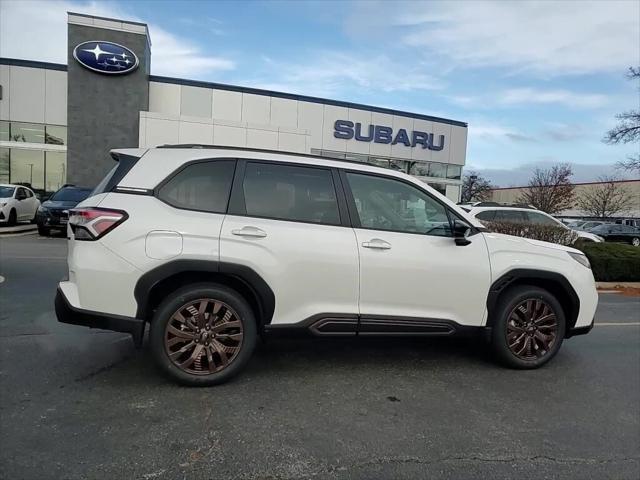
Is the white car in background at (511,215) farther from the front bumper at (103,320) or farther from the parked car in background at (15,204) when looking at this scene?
the parked car in background at (15,204)

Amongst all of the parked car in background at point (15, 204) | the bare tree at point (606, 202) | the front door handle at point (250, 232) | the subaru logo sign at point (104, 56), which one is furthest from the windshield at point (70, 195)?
the bare tree at point (606, 202)

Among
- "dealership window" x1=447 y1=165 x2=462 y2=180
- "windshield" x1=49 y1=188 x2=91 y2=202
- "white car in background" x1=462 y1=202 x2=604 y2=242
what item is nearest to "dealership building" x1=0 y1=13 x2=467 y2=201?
"windshield" x1=49 y1=188 x2=91 y2=202

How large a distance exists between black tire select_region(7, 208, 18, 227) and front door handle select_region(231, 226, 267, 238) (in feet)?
56.1

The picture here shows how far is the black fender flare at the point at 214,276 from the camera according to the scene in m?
3.76

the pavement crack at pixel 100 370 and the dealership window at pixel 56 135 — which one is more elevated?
the dealership window at pixel 56 135

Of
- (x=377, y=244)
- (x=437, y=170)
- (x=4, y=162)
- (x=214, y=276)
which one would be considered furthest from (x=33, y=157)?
(x=377, y=244)

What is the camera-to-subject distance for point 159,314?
3816 millimetres

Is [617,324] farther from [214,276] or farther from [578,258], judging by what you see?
[214,276]

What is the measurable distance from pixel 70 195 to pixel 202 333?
15.3 metres

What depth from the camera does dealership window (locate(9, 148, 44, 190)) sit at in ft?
84.5

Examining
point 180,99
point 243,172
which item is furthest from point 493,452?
point 180,99

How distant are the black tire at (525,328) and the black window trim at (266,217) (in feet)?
5.50

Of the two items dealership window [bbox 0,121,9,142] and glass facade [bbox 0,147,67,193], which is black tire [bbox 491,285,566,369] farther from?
dealership window [bbox 0,121,9,142]

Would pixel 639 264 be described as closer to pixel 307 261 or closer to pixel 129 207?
pixel 307 261
